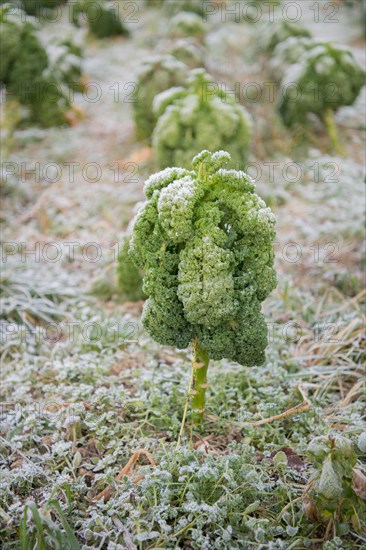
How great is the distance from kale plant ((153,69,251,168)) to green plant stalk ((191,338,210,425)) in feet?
7.12

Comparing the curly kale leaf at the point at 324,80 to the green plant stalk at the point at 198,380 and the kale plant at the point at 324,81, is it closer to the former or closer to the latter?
the kale plant at the point at 324,81

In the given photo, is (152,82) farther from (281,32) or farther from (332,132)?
(281,32)

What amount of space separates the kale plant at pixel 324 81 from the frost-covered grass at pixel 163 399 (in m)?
0.69

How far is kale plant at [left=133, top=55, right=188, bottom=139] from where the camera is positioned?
5.13 m

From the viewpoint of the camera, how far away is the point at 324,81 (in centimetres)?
489

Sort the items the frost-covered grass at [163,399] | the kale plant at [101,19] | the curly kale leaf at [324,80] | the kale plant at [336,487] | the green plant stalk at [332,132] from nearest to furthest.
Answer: the kale plant at [336,487] < the frost-covered grass at [163,399] < the curly kale leaf at [324,80] < the green plant stalk at [332,132] < the kale plant at [101,19]

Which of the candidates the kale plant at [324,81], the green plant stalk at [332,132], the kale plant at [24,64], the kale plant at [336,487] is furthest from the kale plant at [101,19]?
the kale plant at [336,487]

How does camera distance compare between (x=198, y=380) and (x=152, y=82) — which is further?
(x=152, y=82)

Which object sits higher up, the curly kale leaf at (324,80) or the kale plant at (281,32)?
the kale plant at (281,32)

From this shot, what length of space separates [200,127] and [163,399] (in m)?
2.27

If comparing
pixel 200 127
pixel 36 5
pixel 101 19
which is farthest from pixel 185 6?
pixel 200 127

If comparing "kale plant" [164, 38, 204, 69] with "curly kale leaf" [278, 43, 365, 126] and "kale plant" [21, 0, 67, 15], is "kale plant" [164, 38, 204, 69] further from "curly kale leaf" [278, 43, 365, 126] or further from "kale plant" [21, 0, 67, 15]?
"kale plant" [21, 0, 67, 15]

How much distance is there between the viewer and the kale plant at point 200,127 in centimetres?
399

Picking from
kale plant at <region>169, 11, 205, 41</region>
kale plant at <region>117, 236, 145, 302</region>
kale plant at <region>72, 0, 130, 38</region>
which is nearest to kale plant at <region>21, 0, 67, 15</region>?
kale plant at <region>72, 0, 130, 38</region>
